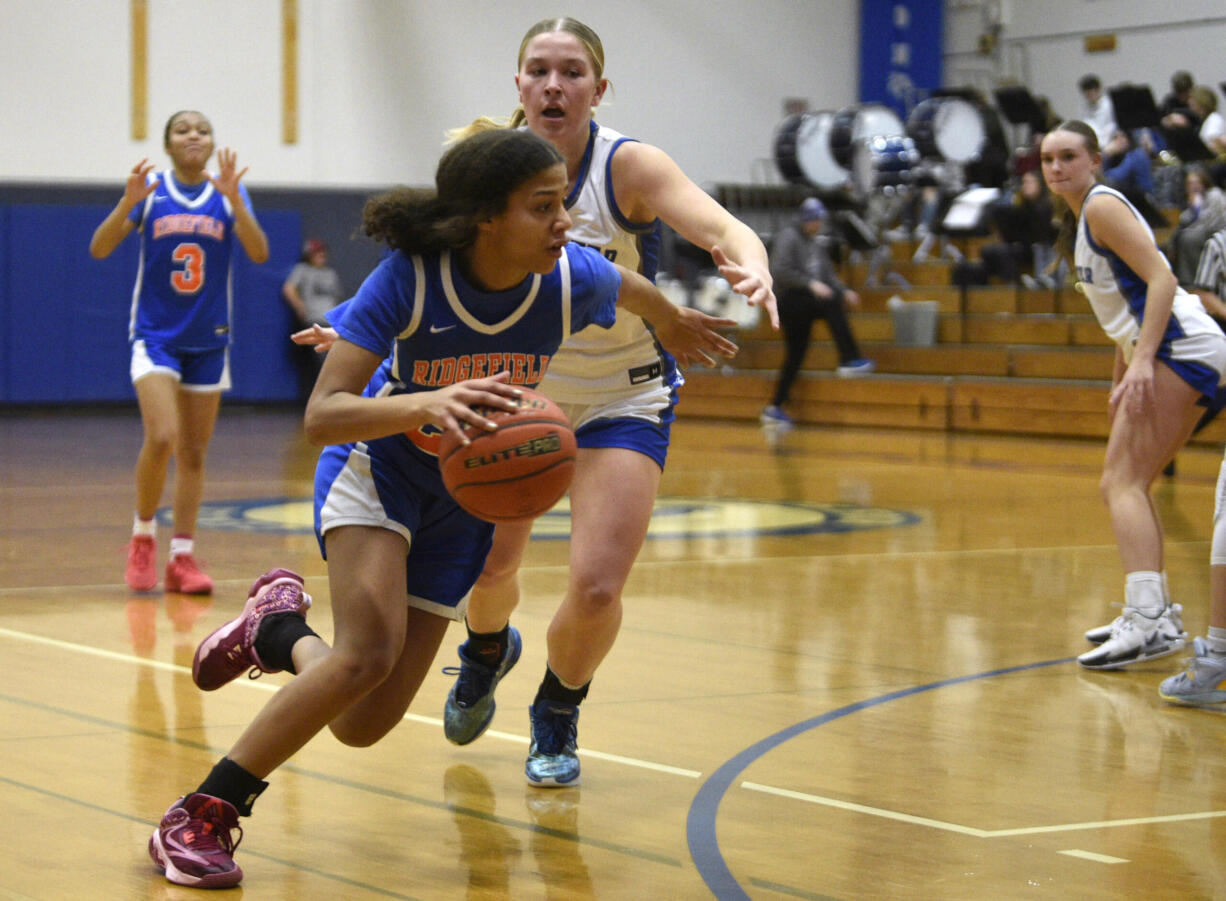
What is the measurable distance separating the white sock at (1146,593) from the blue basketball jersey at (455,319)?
2.48 m

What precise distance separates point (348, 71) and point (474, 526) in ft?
51.8

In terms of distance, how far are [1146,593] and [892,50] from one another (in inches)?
694

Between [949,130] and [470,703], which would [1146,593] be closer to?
[470,703]

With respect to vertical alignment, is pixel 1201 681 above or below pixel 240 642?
below

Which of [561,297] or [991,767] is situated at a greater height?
[561,297]

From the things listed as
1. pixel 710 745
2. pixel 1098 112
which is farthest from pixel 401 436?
pixel 1098 112

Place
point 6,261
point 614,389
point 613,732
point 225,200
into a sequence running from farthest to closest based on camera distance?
point 6,261, point 225,200, point 613,732, point 614,389

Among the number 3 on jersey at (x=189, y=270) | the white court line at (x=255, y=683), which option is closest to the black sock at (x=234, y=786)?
the white court line at (x=255, y=683)

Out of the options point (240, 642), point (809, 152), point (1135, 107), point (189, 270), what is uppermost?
point (1135, 107)

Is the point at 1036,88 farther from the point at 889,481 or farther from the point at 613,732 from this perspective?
the point at 613,732

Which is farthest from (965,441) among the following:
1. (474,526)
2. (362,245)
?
(474,526)

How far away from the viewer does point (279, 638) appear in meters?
3.27

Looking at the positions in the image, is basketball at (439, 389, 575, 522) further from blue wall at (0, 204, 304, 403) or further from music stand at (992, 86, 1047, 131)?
blue wall at (0, 204, 304, 403)

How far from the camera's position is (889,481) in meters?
10.5
